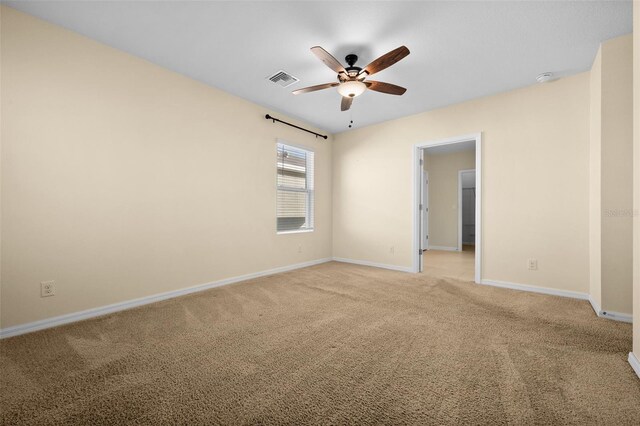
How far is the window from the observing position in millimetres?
4531

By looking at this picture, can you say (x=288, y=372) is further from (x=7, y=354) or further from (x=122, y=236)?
(x=122, y=236)

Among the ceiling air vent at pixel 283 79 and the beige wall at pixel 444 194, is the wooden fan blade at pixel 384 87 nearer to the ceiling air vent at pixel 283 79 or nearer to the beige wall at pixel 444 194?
the ceiling air vent at pixel 283 79

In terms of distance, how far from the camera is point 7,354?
1835 millimetres

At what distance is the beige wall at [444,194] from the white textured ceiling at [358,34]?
3.82 metres

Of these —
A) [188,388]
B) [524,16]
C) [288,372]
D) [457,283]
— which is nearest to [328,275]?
[457,283]

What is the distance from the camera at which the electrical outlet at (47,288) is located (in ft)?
7.44

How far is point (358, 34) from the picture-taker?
2.39 meters

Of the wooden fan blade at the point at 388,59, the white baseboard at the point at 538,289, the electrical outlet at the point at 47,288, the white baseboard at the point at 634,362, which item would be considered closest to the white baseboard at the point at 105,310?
the electrical outlet at the point at 47,288

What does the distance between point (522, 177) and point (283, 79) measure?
127 inches

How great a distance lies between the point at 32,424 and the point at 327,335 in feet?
5.38

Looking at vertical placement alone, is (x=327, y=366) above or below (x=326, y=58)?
below

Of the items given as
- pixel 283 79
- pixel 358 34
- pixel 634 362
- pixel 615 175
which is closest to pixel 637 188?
pixel 634 362

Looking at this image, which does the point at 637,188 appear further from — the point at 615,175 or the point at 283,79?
the point at 283,79

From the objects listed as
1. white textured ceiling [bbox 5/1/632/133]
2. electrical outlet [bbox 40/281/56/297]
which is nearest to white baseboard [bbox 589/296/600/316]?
white textured ceiling [bbox 5/1/632/133]
